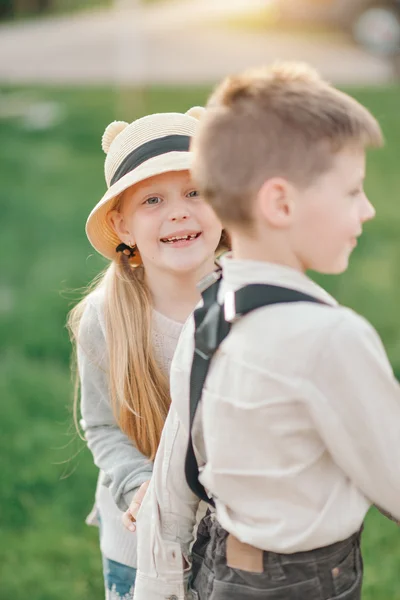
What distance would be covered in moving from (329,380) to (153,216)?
3.06 ft

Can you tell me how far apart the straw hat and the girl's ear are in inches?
0.8

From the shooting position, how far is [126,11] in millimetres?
20625

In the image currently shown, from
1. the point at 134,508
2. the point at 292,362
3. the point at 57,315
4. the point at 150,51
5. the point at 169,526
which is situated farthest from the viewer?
the point at 150,51

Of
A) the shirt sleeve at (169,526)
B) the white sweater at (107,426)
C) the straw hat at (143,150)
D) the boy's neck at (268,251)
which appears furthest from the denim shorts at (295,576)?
the straw hat at (143,150)

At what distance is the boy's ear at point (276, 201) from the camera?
5.80ft

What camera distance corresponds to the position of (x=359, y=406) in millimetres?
1769

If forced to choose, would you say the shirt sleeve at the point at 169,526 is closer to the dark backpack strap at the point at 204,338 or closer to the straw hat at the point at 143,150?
the dark backpack strap at the point at 204,338

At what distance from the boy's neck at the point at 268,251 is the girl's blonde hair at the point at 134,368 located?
79 cm

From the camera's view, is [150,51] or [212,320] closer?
[212,320]

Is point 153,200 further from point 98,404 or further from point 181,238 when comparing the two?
Answer: point 98,404

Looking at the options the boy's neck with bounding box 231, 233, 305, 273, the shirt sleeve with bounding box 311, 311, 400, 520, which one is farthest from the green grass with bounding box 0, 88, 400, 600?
the shirt sleeve with bounding box 311, 311, 400, 520

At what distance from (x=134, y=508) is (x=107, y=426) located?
1.36 ft

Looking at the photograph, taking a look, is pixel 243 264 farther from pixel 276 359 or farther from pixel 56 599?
pixel 56 599

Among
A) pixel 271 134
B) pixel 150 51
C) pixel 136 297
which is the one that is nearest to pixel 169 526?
pixel 136 297
